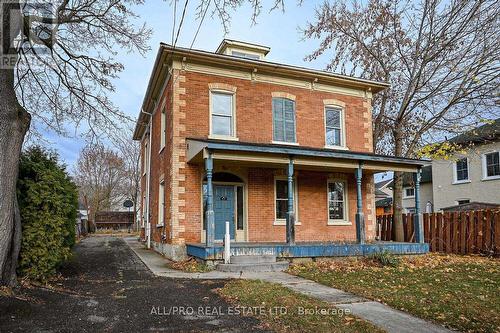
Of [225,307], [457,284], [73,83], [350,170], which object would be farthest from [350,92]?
[225,307]

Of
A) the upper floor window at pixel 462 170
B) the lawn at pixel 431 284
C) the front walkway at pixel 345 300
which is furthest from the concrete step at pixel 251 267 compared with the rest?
the upper floor window at pixel 462 170

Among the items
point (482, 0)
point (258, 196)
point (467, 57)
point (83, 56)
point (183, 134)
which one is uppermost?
point (482, 0)

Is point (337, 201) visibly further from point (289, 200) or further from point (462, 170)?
point (462, 170)

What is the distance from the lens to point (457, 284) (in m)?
8.47

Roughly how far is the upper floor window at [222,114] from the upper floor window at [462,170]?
61.2 feet

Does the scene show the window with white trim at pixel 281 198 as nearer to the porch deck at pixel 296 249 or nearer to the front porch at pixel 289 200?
the front porch at pixel 289 200

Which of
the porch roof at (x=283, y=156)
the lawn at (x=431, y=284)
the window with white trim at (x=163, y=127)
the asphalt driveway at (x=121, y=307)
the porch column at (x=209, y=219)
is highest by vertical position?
A: the window with white trim at (x=163, y=127)

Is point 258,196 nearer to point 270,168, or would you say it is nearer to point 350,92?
point 270,168

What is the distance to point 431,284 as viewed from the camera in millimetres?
8469

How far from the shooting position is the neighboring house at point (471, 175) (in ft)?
74.2

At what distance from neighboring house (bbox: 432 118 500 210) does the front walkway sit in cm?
1631

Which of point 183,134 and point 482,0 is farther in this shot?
point 482,0

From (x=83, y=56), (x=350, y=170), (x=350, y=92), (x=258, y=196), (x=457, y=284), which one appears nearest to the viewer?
(x=457, y=284)

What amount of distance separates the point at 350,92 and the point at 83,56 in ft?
34.1
